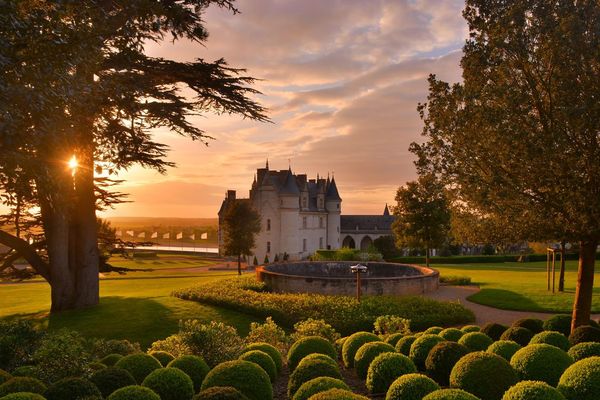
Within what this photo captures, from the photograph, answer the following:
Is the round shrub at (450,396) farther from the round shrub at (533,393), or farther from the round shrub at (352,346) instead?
the round shrub at (352,346)

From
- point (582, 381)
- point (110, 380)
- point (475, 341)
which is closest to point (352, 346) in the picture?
point (475, 341)

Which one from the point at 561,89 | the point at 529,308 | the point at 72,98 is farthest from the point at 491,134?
the point at 529,308

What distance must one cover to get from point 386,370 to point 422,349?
5.73ft

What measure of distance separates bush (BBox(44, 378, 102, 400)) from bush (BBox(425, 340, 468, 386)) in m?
6.22

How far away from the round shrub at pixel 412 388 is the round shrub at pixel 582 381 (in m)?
2.18

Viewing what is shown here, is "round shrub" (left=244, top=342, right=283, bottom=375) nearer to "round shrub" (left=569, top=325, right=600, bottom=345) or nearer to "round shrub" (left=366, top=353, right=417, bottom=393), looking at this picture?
"round shrub" (left=366, top=353, right=417, bottom=393)

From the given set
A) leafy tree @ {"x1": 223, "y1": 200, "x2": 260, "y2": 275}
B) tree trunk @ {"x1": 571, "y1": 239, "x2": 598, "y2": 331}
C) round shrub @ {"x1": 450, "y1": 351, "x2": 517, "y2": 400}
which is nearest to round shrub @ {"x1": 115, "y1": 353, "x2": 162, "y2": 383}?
Answer: round shrub @ {"x1": 450, "y1": 351, "x2": 517, "y2": 400}

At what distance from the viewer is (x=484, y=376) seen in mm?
8117

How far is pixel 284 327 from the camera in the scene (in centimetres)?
1816

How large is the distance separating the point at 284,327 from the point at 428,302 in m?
6.43

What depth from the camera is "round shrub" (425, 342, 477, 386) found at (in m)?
9.38

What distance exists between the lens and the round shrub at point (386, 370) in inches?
353

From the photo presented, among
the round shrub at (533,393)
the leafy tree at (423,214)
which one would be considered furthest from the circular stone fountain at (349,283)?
the round shrub at (533,393)

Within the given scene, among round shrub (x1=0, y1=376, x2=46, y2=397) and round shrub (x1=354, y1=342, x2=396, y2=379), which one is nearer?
round shrub (x1=0, y1=376, x2=46, y2=397)
